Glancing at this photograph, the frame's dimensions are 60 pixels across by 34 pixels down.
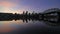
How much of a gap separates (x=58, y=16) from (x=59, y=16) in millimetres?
963

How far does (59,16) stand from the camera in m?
114

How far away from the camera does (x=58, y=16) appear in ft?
371
